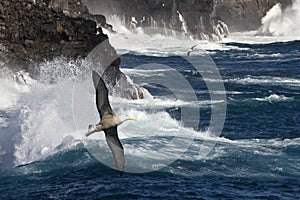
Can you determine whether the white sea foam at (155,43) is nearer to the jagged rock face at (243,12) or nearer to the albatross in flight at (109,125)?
the jagged rock face at (243,12)

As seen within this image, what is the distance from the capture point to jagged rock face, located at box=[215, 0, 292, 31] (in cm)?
9394

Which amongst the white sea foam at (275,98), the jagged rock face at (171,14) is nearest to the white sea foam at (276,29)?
the jagged rock face at (171,14)

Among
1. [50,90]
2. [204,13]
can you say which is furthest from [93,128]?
[204,13]

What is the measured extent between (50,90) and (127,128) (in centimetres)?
532

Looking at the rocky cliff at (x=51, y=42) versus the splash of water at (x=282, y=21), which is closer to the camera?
the rocky cliff at (x=51, y=42)

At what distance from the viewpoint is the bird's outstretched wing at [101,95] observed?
1648 centimetres

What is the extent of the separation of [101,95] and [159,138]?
10.3m

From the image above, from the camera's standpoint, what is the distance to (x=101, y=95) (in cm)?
1688

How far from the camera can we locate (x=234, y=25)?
9406 cm

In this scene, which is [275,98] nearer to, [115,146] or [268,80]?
[268,80]

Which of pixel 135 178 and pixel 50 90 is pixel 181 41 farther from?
pixel 135 178

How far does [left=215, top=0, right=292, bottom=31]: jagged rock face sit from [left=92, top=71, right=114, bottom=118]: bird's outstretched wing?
77.4 m

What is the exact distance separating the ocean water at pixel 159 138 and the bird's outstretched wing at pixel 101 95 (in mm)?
2856

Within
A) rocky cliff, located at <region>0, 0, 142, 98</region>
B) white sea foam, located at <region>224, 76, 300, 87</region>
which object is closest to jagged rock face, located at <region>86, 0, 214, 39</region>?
white sea foam, located at <region>224, 76, 300, 87</region>
